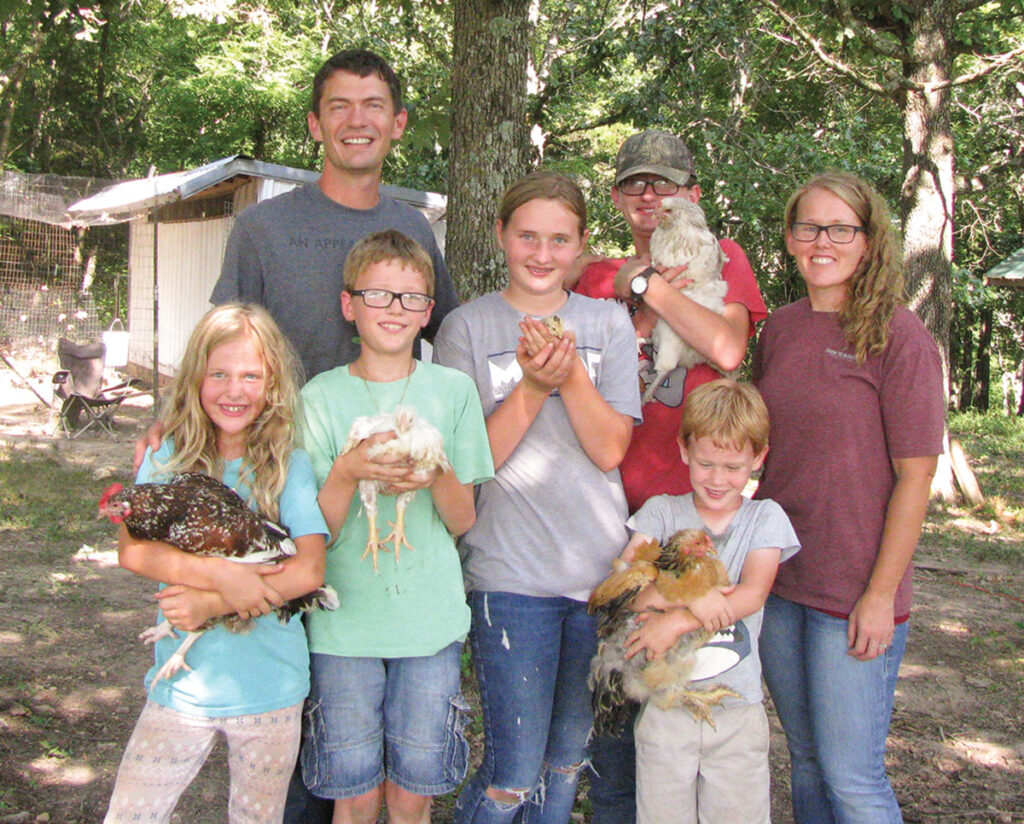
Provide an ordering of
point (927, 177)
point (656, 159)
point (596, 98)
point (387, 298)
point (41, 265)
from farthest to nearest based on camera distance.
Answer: point (41, 265) < point (596, 98) < point (927, 177) < point (656, 159) < point (387, 298)

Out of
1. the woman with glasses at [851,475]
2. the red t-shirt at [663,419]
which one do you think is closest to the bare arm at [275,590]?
the red t-shirt at [663,419]

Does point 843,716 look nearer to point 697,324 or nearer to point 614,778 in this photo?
point 614,778

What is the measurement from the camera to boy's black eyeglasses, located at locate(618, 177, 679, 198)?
2928mm

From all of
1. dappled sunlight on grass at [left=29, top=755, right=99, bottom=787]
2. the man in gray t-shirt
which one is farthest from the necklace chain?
dappled sunlight on grass at [left=29, top=755, right=99, bottom=787]

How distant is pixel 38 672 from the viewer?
15.1 feet

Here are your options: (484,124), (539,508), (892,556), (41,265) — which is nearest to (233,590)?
(539,508)

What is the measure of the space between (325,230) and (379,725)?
1.57 m

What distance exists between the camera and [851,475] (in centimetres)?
248

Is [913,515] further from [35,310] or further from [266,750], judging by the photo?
[35,310]

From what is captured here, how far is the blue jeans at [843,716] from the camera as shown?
246 cm

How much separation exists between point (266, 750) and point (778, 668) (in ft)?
5.11

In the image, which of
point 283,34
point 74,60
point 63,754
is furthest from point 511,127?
point 74,60

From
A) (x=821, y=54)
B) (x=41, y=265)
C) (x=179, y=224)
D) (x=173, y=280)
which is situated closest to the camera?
(x=821, y=54)

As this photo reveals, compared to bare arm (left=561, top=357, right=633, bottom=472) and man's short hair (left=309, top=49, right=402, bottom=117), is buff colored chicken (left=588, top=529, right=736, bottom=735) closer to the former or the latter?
bare arm (left=561, top=357, right=633, bottom=472)
